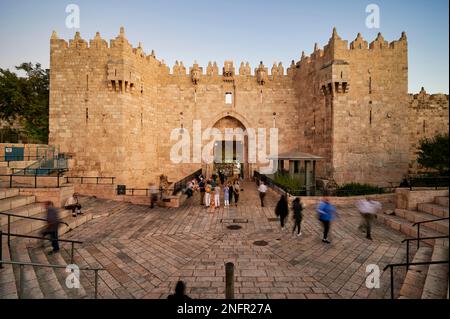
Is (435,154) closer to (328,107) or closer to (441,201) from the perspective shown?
(328,107)

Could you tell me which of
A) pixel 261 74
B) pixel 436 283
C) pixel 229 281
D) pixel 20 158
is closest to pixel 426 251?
pixel 436 283

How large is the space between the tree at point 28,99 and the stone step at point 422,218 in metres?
26.9

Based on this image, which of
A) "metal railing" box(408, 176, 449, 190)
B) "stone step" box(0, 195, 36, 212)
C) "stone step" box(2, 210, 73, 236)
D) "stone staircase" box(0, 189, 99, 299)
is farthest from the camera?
"metal railing" box(408, 176, 449, 190)

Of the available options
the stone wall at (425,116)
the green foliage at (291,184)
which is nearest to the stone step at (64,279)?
the green foliage at (291,184)

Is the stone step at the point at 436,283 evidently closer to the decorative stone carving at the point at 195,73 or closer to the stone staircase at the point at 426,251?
the stone staircase at the point at 426,251

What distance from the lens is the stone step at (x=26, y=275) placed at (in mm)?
4387

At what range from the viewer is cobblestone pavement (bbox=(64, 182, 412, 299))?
4824 mm

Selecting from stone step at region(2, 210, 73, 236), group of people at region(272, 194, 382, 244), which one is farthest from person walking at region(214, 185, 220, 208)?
stone step at region(2, 210, 73, 236)

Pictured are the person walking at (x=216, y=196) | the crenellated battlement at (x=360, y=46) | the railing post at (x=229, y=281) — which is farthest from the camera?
the crenellated battlement at (x=360, y=46)

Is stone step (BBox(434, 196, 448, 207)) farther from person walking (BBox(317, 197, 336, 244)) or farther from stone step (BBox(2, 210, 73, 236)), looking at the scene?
stone step (BBox(2, 210, 73, 236))

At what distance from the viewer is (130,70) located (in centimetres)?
1614

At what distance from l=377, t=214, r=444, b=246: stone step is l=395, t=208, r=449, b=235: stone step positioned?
161mm
